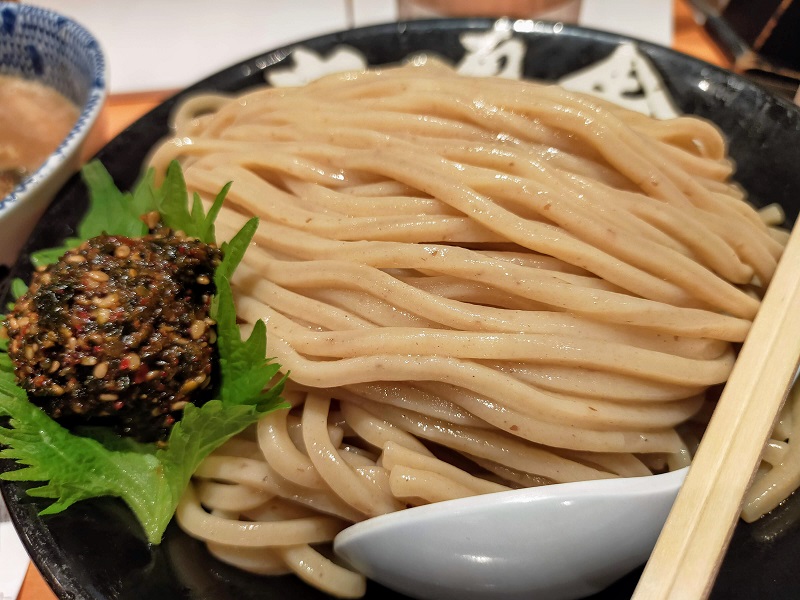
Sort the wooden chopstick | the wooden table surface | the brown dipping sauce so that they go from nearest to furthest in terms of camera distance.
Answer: the wooden chopstick → the brown dipping sauce → the wooden table surface

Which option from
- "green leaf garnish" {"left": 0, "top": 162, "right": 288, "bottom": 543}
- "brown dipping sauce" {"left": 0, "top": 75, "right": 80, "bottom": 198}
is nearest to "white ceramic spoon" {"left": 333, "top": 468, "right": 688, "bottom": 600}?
"green leaf garnish" {"left": 0, "top": 162, "right": 288, "bottom": 543}

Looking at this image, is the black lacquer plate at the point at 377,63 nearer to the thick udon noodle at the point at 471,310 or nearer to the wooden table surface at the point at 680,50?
the thick udon noodle at the point at 471,310

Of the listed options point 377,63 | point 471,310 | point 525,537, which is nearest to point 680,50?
point 377,63

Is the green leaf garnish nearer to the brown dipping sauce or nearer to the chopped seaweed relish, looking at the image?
the chopped seaweed relish

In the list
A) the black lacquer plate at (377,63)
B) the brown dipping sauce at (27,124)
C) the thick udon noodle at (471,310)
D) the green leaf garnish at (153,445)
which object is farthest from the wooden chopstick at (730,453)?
the brown dipping sauce at (27,124)

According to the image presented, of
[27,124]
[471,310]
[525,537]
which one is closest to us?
[525,537]

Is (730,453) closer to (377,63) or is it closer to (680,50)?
(377,63)

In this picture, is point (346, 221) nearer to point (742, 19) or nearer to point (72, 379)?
point (72, 379)

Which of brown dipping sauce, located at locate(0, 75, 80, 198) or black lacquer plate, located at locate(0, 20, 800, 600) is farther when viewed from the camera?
brown dipping sauce, located at locate(0, 75, 80, 198)
